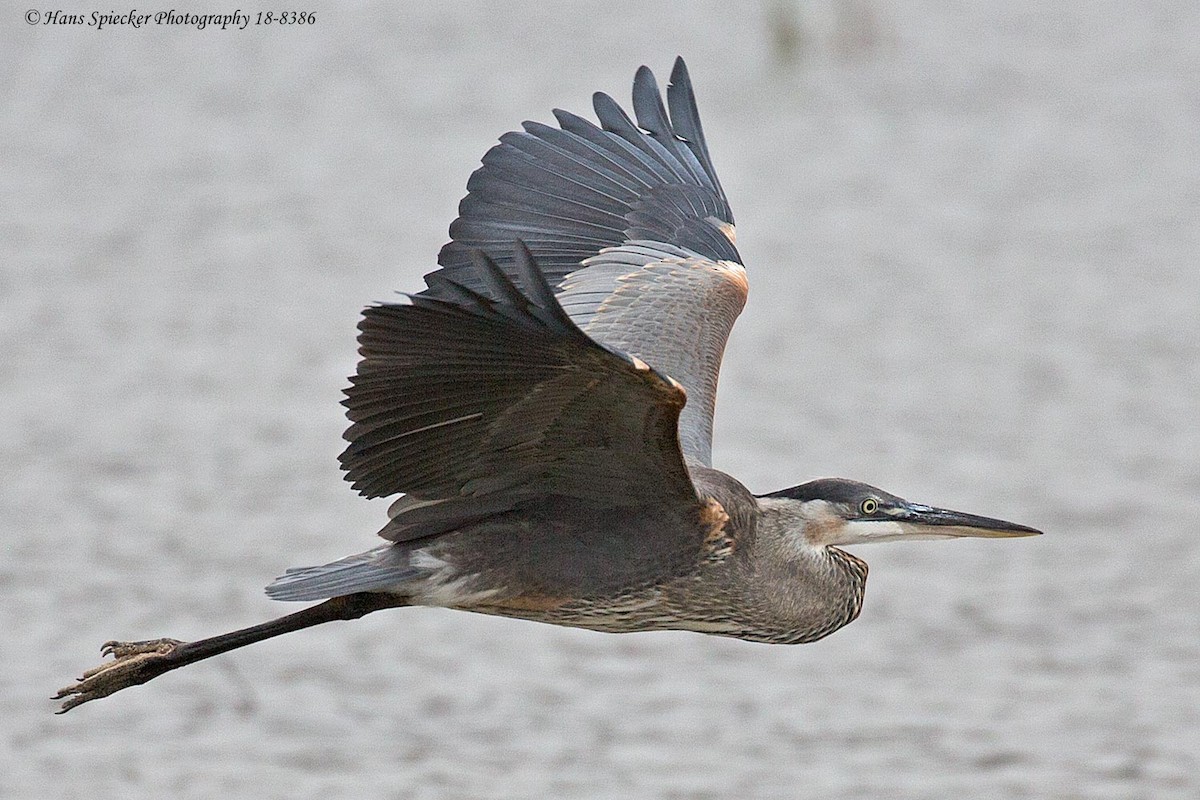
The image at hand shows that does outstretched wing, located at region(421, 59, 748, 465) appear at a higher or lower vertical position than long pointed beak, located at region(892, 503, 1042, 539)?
higher

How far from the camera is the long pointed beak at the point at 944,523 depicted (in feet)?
20.6

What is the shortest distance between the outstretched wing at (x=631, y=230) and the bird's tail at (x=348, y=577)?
2.91 ft

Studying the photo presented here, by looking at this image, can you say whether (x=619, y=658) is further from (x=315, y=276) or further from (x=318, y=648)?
(x=315, y=276)

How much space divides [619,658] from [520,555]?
13.3 feet

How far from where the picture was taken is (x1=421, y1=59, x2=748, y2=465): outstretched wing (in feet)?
22.4

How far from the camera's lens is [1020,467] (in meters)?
11.7

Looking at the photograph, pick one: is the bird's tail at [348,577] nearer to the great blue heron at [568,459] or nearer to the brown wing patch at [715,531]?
the great blue heron at [568,459]

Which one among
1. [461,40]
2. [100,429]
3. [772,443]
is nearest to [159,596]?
[100,429]

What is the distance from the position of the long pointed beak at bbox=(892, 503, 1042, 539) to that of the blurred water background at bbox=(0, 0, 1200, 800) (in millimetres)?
2796

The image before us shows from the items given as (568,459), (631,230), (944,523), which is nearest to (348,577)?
(568,459)

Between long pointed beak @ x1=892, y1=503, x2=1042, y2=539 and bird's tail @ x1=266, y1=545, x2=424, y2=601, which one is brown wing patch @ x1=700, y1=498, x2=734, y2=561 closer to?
long pointed beak @ x1=892, y1=503, x2=1042, y2=539

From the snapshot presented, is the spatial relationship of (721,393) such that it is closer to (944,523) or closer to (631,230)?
(631,230)

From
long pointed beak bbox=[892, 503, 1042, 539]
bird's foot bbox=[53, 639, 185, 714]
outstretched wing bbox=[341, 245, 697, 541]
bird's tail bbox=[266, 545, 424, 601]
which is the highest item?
outstretched wing bbox=[341, 245, 697, 541]

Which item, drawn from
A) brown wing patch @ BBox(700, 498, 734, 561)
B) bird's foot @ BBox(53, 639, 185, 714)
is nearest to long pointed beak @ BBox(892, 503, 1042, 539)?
brown wing patch @ BBox(700, 498, 734, 561)
